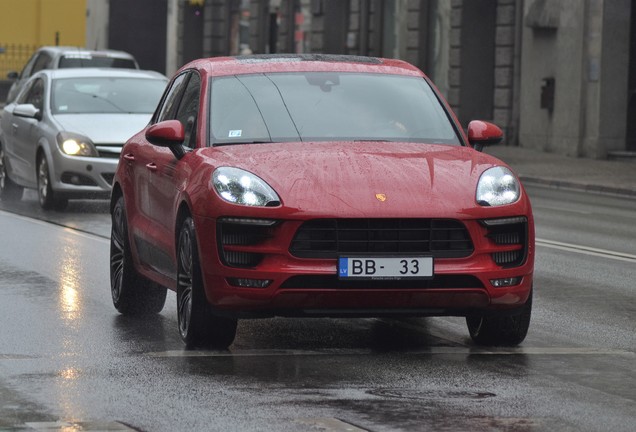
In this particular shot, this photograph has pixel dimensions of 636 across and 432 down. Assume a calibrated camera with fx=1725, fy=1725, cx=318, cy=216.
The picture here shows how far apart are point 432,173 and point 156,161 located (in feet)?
6.34

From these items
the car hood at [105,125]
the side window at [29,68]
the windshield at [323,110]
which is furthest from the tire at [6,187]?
the windshield at [323,110]

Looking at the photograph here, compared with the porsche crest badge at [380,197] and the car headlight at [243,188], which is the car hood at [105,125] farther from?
the porsche crest badge at [380,197]

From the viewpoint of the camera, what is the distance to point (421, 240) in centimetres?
840

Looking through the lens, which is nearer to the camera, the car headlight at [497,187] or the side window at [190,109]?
the car headlight at [497,187]

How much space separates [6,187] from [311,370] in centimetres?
1375

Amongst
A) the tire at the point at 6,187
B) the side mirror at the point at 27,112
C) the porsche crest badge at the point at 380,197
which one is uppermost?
the porsche crest badge at the point at 380,197

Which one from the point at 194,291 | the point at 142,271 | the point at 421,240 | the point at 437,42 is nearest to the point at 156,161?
the point at 142,271

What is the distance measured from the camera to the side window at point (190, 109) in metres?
9.56

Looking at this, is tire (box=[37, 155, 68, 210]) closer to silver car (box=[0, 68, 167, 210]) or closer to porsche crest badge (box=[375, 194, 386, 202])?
silver car (box=[0, 68, 167, 210])

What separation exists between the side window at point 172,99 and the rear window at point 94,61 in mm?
19389

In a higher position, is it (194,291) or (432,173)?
(432,173)

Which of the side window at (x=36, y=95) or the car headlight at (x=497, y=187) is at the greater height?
the car headlight at (x=497, y=187)

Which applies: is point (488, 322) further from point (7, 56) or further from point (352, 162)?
point (7, 56)

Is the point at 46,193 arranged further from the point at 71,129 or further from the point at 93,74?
the point at 93,74
